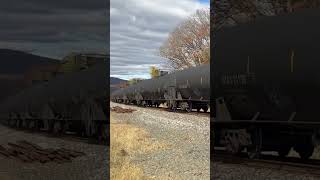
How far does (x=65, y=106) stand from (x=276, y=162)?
3.57 m

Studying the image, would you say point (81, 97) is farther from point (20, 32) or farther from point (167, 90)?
point (167, 90)

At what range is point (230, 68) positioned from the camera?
6453 millimetres

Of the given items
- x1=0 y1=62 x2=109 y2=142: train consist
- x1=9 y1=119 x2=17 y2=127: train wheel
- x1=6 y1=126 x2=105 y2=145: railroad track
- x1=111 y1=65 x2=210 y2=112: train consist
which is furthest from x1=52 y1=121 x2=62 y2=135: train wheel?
x1=111 y1=65 x2=210 y2=112: train consist

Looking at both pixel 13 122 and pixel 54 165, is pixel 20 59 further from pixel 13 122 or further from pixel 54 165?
pixel 54 165

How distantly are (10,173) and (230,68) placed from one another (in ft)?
13.8

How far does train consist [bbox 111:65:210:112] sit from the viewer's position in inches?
987

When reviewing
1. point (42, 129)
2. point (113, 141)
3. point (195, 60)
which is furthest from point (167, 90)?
point (42, 129)

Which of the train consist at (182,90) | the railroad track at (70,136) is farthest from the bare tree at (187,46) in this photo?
the railroad track at (70,136)

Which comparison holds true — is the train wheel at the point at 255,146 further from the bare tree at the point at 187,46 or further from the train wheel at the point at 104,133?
the bare tree at the point at 187,46

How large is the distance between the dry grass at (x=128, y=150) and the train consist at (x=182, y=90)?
6308 mm

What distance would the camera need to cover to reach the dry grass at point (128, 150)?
10180 mm

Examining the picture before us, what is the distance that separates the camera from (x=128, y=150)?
1460 cm

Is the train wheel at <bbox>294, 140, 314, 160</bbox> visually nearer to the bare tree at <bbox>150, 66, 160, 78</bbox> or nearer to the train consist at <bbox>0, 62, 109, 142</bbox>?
the train consist at <bbox>0, 62, 109, 142</bbox>

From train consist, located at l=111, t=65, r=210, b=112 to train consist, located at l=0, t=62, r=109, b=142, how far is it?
1687cm
